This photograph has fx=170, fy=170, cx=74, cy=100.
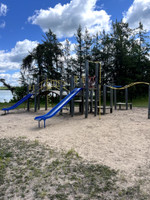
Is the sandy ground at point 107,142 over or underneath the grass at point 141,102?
underneath

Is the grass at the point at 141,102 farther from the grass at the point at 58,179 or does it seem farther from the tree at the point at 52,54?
the grass at the point at 58,179

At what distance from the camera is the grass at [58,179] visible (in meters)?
2.38

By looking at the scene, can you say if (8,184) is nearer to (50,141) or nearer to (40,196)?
(40,196)

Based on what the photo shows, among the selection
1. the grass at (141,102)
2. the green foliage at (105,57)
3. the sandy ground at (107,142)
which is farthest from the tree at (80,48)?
the sandy ground at (107,142)

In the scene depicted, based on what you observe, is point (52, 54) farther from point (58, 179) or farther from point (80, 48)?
point (58, 179)

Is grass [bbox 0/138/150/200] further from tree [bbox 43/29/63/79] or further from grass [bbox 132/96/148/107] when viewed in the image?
tree [bbox 43/29/63/79]

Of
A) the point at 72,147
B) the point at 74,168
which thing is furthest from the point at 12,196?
the point at 72,147

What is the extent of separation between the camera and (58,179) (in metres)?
2.78

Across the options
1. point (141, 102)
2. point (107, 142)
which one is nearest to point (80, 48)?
point (141, 102)

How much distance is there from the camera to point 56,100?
2120 centimetres

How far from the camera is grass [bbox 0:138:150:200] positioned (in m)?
2.38

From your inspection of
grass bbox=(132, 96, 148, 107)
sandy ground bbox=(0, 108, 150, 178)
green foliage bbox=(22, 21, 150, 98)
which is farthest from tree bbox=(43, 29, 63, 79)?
sandy ground bbox=(0, 108, 150, 178)

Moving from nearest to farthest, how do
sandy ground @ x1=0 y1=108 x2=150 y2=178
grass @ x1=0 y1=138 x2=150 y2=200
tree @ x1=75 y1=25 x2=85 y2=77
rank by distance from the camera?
grass @ x1=0 y1=138 x2=150 y2=200, sandy ground @ x1=0 y1=108 x2=150 y2=178, tree @ x1=75 y1=25 x2=85 y2=77

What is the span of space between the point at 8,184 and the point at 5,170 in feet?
1.67
